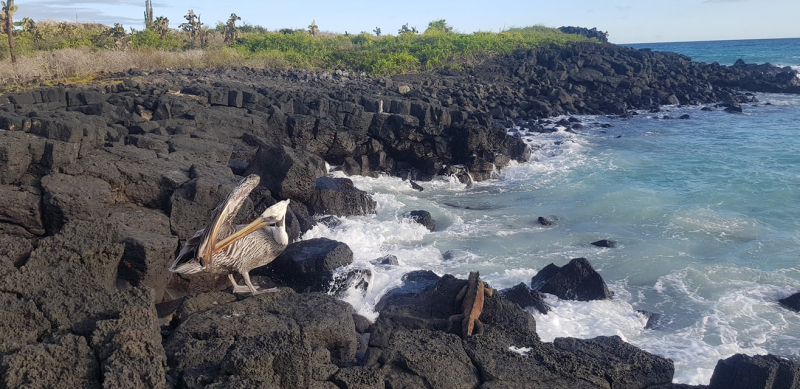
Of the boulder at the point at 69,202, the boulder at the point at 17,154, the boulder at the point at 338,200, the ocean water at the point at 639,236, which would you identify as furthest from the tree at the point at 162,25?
the boulder at the point at 69,202

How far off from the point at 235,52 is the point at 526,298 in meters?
29.2

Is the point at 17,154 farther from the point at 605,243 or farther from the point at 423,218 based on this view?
the point at 605,243

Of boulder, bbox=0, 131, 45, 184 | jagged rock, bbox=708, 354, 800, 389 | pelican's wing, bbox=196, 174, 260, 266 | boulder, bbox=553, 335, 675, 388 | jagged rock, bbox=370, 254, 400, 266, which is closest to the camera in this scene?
jagged rock, bbox=708, 354, 800, 389

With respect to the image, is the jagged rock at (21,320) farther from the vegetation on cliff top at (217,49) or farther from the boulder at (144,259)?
the vegetation on cliff top at (217,49)

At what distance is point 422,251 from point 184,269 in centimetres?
627

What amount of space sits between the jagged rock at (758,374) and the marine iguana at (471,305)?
7.20 feet

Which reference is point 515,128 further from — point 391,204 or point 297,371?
point 297,371

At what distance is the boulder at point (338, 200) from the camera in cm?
1241

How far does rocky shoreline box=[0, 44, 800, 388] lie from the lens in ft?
14.9

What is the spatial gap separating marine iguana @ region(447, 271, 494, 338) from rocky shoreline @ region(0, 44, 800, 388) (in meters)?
0.23

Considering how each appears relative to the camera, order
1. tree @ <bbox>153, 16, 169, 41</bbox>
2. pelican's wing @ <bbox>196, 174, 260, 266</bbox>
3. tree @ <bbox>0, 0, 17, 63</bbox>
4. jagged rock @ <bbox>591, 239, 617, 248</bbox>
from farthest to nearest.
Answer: tree @ <bbox>153, 16, 169, 41</bbox>
tree @ <bbox>0, 0, 17, 63</bbox>
jagged rock @ <bbox>591, 239, 617, 248</bbox>
pelican's wing @ <bbox>196, 174, 260, 266</bbox>

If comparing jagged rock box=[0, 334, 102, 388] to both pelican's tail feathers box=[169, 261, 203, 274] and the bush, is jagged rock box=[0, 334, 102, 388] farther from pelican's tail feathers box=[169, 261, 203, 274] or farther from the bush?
the bush

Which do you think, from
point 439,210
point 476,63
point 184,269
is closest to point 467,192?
point 439,210

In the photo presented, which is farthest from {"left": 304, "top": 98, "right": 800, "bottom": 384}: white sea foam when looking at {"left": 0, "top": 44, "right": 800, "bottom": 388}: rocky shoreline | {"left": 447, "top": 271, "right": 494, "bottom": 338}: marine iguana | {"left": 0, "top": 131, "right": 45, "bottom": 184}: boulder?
{"left": 0, "top": 131, "right": 45, "bottom": 184}: boulder
